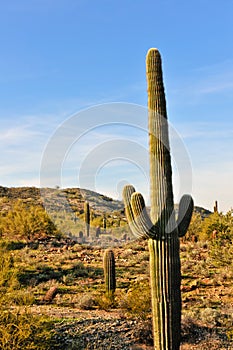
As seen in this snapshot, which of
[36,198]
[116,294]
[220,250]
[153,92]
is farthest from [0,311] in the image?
[36,198]

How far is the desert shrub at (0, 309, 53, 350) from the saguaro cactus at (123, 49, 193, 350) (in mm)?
2388

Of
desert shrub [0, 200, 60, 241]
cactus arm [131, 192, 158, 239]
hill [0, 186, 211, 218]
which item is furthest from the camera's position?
hill [0, 186, 211, 218]

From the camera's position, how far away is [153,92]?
8.29 meters

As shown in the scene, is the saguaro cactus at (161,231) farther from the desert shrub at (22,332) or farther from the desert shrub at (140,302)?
the desert shrub at (140,302)

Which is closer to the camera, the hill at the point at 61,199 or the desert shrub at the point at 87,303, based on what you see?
the desert shrub at the point at 87,303

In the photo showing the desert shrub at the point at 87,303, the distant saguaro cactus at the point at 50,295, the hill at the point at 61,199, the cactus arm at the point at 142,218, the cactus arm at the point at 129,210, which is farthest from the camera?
the hill at the point at 61,199

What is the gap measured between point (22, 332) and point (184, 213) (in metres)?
3.99

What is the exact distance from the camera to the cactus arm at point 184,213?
27.7 ft

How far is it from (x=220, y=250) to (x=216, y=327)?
4.66 m

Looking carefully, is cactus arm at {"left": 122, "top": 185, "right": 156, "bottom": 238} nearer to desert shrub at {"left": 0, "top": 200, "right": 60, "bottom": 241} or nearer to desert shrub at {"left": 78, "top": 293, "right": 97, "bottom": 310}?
desert shrub at {"left": 78, "top": 293, "right": 97, "bottom": 310}

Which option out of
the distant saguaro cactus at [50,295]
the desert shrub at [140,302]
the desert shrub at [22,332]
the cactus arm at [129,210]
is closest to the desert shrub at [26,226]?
the distant saguaro cactus at [50,295]

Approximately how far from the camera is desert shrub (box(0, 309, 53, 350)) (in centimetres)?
779

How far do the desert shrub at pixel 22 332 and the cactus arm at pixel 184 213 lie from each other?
11.5ft

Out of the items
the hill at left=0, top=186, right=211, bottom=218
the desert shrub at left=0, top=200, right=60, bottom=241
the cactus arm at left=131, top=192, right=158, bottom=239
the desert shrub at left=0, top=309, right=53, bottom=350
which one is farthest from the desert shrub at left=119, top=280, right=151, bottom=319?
the hill at left=0, top=186, right=211, bottom=218
